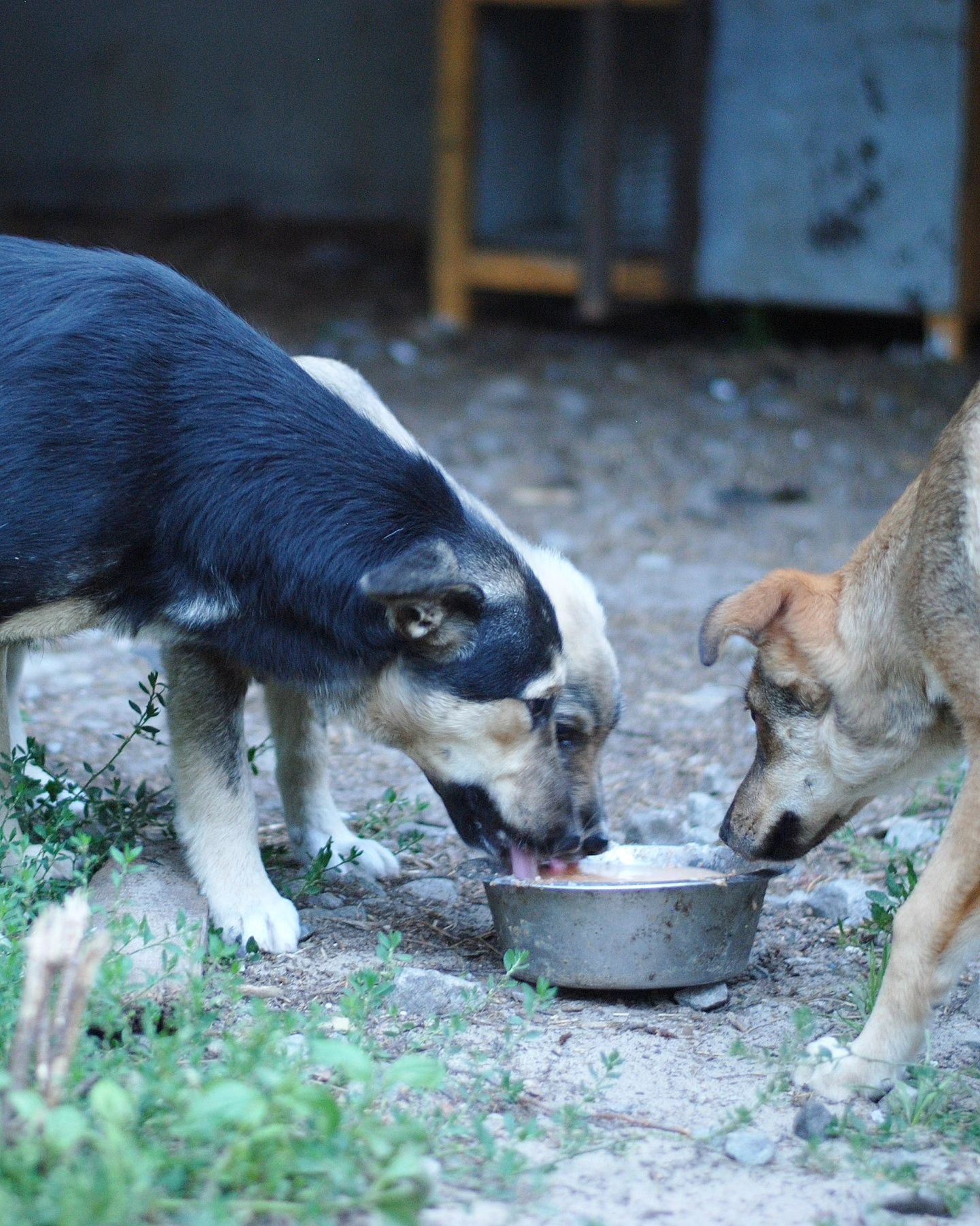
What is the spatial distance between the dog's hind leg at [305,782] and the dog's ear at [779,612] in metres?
1.43

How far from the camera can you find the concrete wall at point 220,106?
15.5 meters

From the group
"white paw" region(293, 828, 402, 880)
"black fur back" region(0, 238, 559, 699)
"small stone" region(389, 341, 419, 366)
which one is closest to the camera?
"black fur back" region(0, 238, 559, 699)

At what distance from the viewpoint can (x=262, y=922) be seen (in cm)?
436

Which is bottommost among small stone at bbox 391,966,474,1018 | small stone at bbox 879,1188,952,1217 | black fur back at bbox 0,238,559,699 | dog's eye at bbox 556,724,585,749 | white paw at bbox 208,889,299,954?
white paw at bbox 208,889,299,954

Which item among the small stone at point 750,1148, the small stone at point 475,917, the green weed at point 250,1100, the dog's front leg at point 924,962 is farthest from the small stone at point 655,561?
the small stone at point 750,1148

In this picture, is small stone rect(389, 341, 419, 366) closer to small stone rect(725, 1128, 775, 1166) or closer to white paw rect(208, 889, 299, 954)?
white paw rect(208, 889, 299, 954)

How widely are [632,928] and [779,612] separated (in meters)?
1.02

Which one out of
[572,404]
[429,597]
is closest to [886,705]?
[429,597]

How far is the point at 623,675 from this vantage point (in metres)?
6.91

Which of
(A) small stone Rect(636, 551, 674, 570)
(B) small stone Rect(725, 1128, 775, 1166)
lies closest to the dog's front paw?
(B) small stone Rect(725, 1128, 775, 1166)

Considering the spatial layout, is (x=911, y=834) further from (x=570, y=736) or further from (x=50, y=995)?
(x=50, y=995)

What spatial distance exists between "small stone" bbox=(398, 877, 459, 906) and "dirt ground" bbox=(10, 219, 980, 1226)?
28 millimetres

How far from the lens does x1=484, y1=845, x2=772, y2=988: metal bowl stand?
3.99 m

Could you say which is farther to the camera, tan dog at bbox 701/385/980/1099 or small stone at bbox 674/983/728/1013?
small stone at bbox 674/983/728/1013
